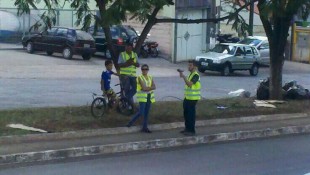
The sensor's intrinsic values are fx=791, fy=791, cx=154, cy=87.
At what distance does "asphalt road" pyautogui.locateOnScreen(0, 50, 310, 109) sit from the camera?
24.8m

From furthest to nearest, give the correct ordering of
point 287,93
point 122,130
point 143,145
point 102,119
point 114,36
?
point 114,36, point 287,93, point 102,119, point 122,130, point 143,145

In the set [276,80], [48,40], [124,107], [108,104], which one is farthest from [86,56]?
[108,104]

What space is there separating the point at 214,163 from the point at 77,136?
135 inches

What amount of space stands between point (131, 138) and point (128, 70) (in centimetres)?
268

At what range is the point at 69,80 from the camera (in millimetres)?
31797

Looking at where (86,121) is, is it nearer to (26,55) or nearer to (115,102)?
(115,102)

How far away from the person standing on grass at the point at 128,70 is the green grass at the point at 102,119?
761mm

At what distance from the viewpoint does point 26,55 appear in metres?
40.8

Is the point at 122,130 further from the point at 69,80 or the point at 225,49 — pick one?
the point at 225,49

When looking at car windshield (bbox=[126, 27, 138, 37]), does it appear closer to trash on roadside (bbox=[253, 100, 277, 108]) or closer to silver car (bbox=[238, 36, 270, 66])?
silver car (bbox=[238, 36, 270, 66])

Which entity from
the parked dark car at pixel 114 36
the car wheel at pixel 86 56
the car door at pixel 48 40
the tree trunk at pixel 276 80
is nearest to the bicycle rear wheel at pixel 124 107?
the tree trunk at pixel 276 80

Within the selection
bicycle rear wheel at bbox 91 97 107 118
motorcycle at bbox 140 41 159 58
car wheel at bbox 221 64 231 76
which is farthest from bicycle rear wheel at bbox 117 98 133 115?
motorcycle at bbox 140 41 159 58

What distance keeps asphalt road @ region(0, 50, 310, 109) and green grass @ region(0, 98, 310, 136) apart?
10.7 feet

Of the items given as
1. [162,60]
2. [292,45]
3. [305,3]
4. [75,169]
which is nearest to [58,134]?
[75,169]
